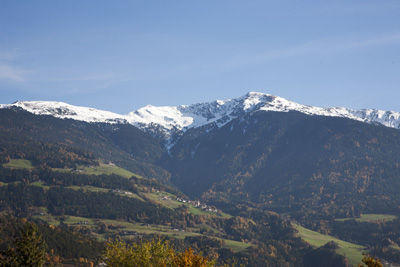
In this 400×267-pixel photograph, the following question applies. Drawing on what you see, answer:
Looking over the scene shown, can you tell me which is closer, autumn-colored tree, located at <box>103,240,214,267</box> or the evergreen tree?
autumn-colored tree, located at <box>103,240,214,267</box>

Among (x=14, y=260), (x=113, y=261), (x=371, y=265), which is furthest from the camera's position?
(x=14, y=260)

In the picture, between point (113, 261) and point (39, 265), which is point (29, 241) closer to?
point (39, 265)

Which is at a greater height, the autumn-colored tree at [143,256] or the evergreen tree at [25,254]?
the autumn-colored tree at [143,256]

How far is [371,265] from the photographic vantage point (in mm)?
68000

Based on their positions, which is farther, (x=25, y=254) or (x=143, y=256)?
(x=25, y=254)

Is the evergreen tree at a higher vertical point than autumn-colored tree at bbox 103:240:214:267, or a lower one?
lower

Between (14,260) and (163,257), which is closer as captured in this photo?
(163,257)

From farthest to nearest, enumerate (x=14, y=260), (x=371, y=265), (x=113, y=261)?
(x=14, y=260), (x=113, y=261), (x=371, y=265)

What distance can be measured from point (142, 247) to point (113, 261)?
6.53 meters

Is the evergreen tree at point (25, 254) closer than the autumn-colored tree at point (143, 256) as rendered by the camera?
No

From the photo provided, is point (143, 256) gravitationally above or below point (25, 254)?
above

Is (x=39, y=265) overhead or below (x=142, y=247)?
below

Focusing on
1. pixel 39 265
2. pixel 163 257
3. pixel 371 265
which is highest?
pixel 371 265

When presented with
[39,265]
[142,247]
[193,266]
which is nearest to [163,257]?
[142,247]
